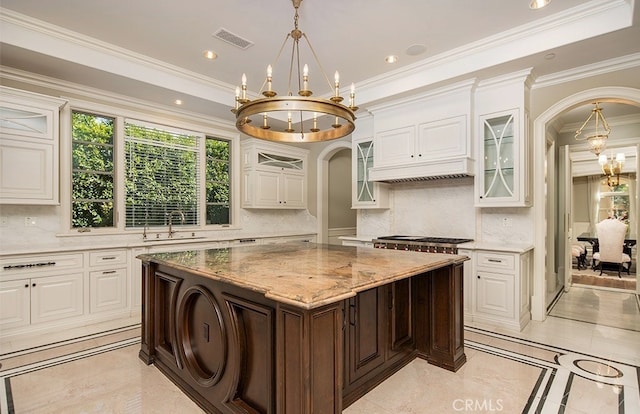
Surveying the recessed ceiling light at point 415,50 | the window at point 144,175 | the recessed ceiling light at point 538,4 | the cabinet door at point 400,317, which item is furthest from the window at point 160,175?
the recessed ceiling light at point 538,4

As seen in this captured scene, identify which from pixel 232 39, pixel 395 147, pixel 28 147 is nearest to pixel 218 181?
pixel 28 147

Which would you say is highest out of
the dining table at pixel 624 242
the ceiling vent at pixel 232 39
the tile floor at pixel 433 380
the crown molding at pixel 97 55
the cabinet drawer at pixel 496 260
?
the ceiling vent at pixel 232 39

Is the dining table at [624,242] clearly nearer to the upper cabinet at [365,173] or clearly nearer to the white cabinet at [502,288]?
the white cabinet at [502,288]

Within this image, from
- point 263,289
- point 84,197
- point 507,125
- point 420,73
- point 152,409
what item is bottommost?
point 152,409

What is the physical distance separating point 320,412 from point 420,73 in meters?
3.77

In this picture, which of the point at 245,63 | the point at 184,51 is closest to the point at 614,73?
the point at 245,63

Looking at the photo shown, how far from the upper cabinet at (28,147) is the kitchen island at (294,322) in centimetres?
173

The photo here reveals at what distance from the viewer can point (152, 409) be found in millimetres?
2133

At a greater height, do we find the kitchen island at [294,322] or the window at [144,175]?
the window at [144,175]

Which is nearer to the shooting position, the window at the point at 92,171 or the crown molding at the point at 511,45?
the crown molding at the point at 511,45

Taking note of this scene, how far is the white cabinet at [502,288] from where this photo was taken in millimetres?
3467

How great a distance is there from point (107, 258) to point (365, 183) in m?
3.48

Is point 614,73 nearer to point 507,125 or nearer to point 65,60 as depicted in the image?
point 507,125

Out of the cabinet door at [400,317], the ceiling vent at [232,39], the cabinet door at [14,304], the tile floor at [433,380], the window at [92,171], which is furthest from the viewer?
the window at [92,171]
